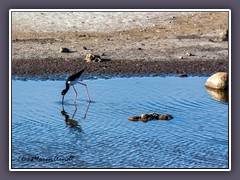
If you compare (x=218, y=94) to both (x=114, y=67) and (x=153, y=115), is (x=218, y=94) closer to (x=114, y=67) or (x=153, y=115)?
(x=153, y=115)

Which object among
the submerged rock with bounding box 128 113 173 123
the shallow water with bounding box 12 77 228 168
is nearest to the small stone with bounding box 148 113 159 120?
the submerged rock with bounding box 128 113 173 123

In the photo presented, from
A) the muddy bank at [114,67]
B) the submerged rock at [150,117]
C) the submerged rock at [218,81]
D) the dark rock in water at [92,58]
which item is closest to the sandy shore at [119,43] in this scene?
the muddy bank at [114,67]

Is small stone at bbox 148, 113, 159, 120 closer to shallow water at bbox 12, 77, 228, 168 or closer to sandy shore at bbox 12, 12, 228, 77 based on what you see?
shallow water at bbox 12, 77, 228, 168

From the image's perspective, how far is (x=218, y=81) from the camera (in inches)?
712

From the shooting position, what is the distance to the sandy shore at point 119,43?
66.2 ft

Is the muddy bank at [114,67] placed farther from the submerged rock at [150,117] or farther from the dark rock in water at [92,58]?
the submerged rock at [150,117]

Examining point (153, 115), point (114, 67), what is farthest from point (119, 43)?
point (153, 115)

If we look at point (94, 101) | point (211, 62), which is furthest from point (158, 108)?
point (211, 62)

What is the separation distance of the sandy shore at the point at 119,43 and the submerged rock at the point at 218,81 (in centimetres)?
154

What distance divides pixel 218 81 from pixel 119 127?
455cm

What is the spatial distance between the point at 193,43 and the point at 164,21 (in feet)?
4.13

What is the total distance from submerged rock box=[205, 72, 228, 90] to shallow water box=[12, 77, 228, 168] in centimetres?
32
